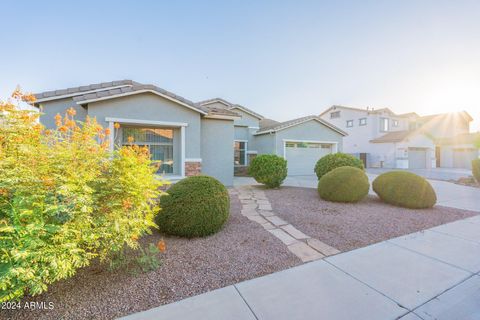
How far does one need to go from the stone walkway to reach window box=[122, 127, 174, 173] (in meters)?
4.14

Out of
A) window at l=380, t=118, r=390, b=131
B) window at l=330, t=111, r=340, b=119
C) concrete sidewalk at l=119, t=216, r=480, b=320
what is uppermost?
window at l=330, t=111, r=340, b=119

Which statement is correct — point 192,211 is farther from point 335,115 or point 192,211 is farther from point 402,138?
point 335,115

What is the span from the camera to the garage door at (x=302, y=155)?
15062 mm

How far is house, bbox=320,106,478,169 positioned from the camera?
829 inches

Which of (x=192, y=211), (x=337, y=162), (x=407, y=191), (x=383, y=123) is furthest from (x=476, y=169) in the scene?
(x=192, y=211)

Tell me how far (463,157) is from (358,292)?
3154cm

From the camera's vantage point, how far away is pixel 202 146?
9.15m

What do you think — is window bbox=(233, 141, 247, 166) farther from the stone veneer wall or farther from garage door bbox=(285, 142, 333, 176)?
the stone veneer wall

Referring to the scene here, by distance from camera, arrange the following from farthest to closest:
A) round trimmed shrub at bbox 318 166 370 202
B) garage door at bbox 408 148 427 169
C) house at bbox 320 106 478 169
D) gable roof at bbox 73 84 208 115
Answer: garage door at bbox 408 148 427 169
house at bbox 320 106 478 169
gable roof at bbox 73 84 208 115
round trimmed shrub at bbox 318 166 370 202

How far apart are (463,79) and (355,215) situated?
794 centimetres

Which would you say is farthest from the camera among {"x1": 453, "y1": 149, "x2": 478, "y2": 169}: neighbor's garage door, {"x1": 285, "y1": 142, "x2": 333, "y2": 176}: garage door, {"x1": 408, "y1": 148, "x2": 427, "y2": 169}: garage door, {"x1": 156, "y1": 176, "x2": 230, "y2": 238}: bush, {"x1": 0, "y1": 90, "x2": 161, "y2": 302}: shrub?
{"x1": 453, "y1": 149, "x2": 478, "y2": 169}: neighbor's garage door

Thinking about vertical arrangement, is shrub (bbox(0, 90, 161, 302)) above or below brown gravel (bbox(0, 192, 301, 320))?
above

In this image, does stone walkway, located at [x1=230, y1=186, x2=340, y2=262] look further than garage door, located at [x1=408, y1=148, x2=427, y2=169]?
No

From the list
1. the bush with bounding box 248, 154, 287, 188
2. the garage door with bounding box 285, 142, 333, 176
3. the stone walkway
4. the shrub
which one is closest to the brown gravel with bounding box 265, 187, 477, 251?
the stone walkway
